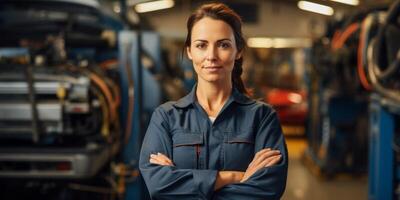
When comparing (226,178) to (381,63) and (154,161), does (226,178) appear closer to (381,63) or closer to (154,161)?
(154,161)

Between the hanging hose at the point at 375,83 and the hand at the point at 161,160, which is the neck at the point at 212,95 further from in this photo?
the hanging hose at the point at 375,83

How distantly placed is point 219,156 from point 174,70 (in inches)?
252

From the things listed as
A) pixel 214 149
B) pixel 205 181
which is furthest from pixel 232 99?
pixel 205 181

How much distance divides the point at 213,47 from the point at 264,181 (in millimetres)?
435

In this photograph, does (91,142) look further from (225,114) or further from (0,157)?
(225,114)

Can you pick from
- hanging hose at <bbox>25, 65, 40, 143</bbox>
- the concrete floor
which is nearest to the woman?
hanging hose at <bbox>25, 65, 40, 143</bbox>

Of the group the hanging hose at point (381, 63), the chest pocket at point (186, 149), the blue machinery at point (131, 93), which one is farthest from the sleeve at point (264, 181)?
the blue machinery at point (131, 93)

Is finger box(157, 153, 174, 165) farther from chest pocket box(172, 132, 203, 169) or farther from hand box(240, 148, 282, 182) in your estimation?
hand box(240, 148, 282, 182)

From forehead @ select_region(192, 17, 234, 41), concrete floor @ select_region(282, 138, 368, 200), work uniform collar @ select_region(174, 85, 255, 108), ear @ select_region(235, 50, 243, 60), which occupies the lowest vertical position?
concrete floor @ select_region(282, 138, 368, 200)

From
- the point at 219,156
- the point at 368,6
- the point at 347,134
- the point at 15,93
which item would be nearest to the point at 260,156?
the point at 219,156

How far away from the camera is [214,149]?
4.57 feet

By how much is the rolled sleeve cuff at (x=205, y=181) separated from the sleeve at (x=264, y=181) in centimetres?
4

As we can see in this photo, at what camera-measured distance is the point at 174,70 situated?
773cm

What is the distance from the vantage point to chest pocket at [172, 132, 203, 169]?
1397 millimetres
